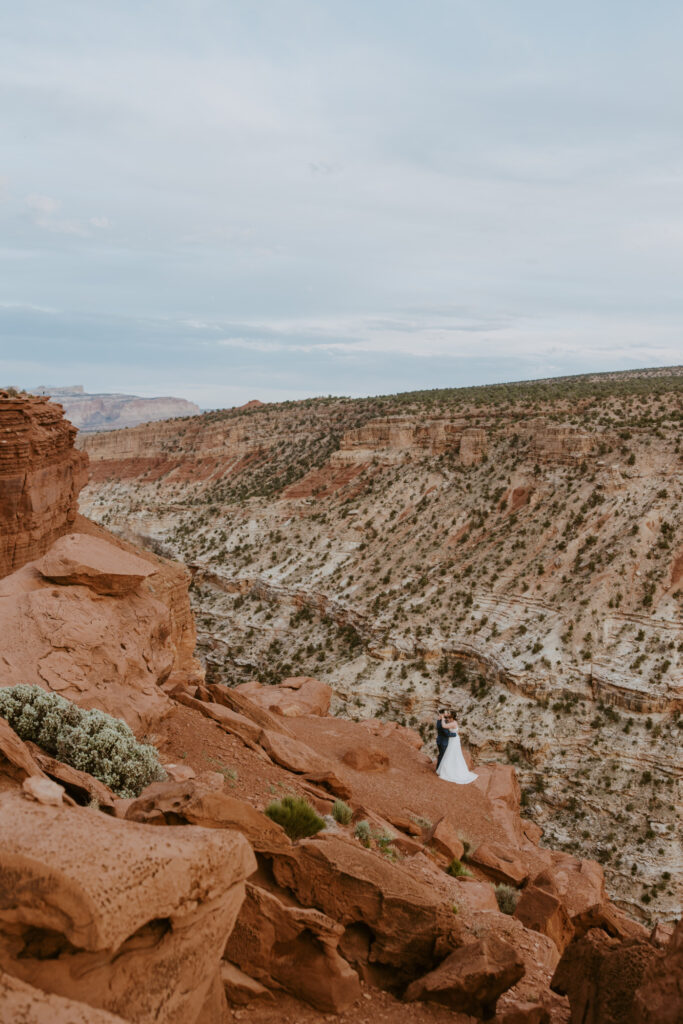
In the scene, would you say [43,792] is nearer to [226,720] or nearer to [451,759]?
[226,720]

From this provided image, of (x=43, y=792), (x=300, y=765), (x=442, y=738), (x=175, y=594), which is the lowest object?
(x=442, y=738)

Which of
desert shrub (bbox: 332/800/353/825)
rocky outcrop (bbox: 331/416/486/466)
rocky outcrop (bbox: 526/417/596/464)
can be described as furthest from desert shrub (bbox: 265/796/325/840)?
rocky outcrop (bbox: 331/416/486/466)

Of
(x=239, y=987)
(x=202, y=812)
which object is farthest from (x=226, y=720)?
(x=239, y=987)

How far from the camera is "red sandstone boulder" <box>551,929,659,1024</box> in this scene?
6148 mm

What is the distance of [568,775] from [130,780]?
675 inches

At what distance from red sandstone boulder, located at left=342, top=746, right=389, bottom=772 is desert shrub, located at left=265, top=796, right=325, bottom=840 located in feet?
25.5

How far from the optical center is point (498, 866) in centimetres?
1257

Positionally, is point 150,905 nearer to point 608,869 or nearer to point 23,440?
point 23,440

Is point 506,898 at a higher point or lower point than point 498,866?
higher

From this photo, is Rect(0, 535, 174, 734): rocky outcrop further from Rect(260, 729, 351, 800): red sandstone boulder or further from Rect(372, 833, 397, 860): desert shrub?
Rect(372, 833, 397, 860): desert shrub

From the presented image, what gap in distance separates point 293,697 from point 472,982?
1571 cm

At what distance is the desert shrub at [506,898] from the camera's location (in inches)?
437

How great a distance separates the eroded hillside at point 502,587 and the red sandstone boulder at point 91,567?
15124mm

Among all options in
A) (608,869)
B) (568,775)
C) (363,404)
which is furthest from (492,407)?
(608,869)
